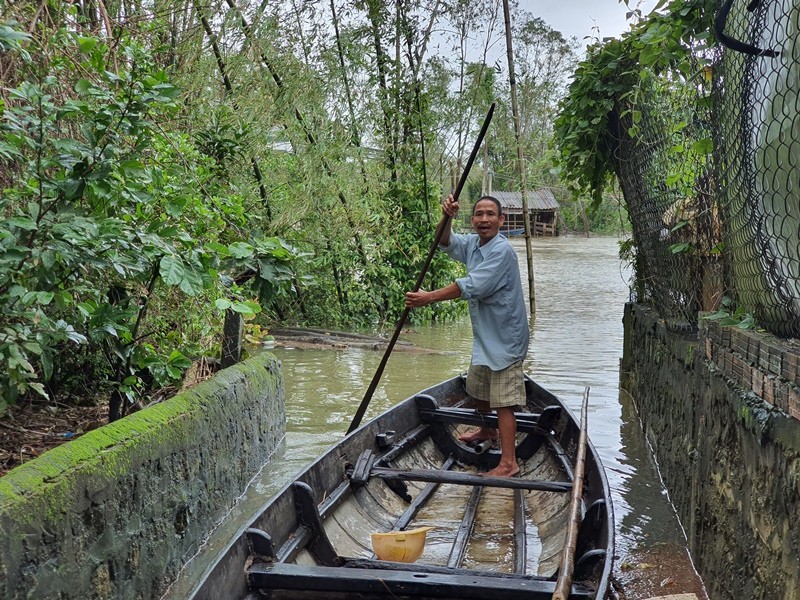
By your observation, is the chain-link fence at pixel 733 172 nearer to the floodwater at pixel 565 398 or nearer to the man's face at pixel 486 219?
the man's face at pixel 486 219

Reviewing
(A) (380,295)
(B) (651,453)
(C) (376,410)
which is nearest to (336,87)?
(A) (380,295)

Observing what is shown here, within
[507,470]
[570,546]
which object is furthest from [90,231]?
[507,470]

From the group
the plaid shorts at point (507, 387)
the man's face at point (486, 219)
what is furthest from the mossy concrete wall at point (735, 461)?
the man's face at point (486, 219)

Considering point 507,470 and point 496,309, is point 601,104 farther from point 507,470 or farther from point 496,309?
point 507,470

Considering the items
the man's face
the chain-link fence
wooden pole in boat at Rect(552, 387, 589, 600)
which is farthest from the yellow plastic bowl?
the man's face

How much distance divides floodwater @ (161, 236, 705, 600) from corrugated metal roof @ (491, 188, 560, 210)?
32326mm

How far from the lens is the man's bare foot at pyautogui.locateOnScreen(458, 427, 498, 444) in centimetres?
615

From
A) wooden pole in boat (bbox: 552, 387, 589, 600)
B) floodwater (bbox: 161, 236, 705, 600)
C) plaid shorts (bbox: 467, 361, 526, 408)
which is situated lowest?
floodwater (bbox: 161, 236, 705, 600)

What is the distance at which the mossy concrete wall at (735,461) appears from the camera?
3.01 m

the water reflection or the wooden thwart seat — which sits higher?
the wooden thwart seat

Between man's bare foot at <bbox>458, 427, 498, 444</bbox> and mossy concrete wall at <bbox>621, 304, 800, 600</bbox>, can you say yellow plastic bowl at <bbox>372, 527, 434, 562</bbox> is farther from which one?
man's bare foot at <bbox>458, 427, 498, 444</bbox>

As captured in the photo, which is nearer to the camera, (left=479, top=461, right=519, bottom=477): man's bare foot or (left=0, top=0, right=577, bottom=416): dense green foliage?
(left=0, top=0, right=577, bottom=416): dense green foliage

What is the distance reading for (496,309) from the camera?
17.2 feet

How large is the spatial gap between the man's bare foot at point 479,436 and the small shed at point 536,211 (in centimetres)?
4465
